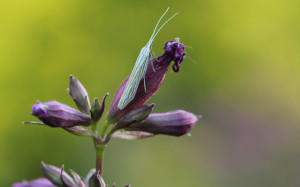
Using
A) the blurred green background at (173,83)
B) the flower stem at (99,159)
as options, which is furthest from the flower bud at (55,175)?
the blurred green background at (173,83)

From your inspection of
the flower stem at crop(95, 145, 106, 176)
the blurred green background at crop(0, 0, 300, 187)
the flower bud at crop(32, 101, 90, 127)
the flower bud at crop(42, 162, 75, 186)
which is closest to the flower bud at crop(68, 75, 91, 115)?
the flower bud at crop(32, 101, 90, 127)

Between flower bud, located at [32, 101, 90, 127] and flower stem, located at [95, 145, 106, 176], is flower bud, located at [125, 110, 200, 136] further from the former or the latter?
flower bud, located at [32, 101, 90, 127]

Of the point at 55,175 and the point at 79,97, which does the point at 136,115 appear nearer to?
the point at 79,97

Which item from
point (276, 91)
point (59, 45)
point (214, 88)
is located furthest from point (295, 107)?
point (59, 45)

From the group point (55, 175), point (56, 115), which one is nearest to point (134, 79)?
point (56, 115)

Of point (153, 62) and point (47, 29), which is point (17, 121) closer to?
Answer: point (47, 29)

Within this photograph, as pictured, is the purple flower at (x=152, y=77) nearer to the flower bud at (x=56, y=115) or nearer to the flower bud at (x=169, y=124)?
the flower bud at (x=169, y=124)
